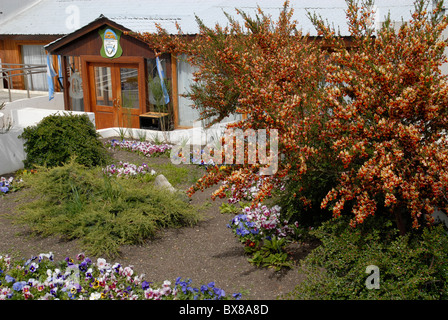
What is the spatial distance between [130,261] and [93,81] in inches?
370

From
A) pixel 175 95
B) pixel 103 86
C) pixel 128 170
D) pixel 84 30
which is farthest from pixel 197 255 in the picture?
pixel 84 30

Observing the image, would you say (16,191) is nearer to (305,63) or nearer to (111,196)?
(111,196)

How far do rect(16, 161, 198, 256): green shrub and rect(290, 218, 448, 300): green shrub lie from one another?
2076 mm

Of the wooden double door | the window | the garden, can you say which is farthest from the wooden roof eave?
the window

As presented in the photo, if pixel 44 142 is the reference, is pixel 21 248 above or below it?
below

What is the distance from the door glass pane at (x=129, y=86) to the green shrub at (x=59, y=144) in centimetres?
405

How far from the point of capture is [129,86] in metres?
12.9

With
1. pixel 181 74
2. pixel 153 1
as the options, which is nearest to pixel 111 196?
pixel 181 74

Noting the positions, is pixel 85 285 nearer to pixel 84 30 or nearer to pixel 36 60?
pixel 84 30

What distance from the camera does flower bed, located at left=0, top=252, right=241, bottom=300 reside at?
4.29 metres

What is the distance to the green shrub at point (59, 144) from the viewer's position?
27.4ft

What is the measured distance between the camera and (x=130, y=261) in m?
5.25

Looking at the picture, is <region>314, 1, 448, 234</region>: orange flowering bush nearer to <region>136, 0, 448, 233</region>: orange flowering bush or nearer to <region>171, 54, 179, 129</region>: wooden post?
<region>136, 0, 448, 233</region>: orange flowering bush

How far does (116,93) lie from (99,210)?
776cm
